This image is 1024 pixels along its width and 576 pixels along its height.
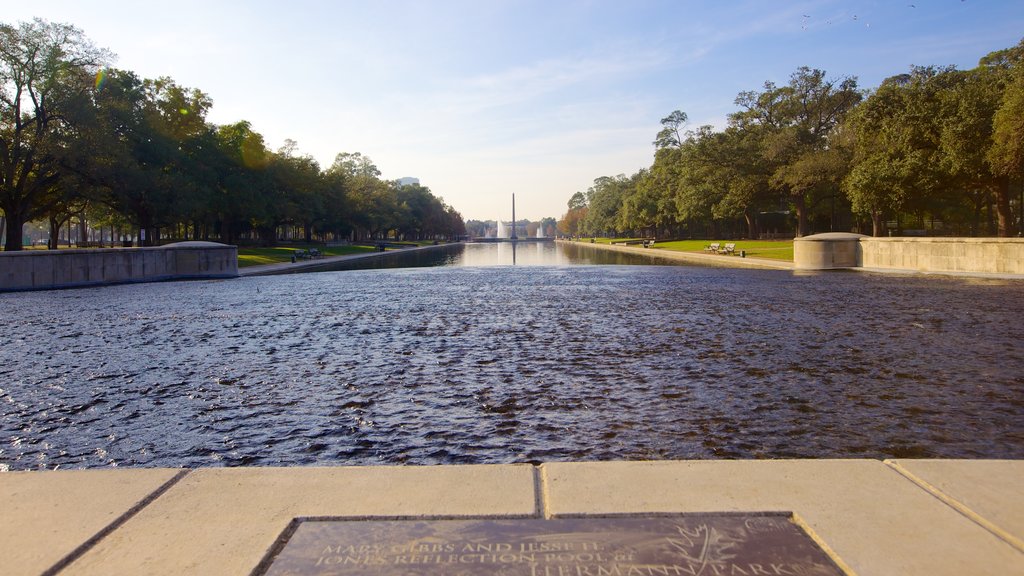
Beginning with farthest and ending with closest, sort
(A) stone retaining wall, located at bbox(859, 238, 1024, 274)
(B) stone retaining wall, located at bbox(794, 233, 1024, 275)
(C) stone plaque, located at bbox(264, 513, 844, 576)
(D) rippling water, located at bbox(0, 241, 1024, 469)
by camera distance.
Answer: (B) stone retaining wall, located at bbox(794, 233, 1024, 275) < (A) stone retaining wall, located at bbox(859, 238, 1024, 274) < (D) rippling water, located at bbox(0, 241, 1024, 469) < (C) stone plaque, located at bbox(264, 513, 844, 576)

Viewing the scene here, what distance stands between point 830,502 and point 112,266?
3447 centimetres

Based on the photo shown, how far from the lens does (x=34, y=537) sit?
4047mm

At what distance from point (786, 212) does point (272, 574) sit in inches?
3869

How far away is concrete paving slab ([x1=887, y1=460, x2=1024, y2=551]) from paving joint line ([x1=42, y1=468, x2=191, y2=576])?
5.29 meters

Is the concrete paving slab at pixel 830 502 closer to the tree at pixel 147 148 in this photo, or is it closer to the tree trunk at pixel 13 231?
the tree at pixel 147 148

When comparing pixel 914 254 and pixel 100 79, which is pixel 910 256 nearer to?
pixel 914 254

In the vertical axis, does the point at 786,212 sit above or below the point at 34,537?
above

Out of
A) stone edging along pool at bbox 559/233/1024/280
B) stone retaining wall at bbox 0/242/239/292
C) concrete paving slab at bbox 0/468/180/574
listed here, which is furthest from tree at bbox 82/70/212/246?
concrete paving slab at bbox 0/468/180/574

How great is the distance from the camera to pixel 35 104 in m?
40.5

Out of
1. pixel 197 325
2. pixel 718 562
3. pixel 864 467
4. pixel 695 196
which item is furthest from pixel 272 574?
pixel 695 196

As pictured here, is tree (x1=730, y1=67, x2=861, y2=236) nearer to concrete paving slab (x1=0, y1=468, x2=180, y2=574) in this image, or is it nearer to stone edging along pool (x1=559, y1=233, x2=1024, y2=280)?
stone edging along pool (x1=559, y1=233, x2=1024, y2=280)

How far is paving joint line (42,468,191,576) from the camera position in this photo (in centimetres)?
Answer: 372

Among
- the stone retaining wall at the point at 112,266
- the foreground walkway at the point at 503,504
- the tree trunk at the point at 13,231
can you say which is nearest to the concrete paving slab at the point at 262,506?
the foreground walkway at the point at 503,504

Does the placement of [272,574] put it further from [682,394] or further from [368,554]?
[682,394]
